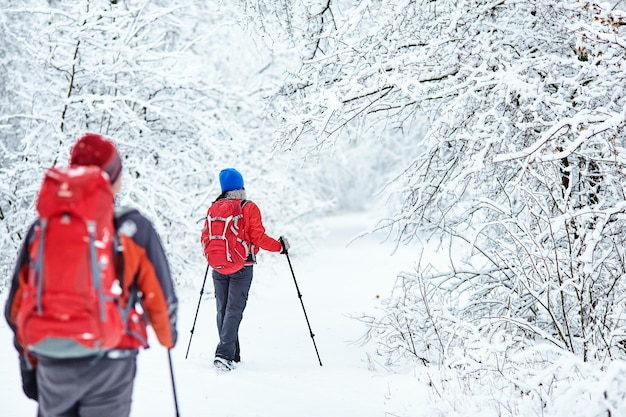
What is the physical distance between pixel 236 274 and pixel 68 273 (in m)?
3.69

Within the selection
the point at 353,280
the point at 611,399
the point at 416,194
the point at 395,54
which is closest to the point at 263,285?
the point at 353,280

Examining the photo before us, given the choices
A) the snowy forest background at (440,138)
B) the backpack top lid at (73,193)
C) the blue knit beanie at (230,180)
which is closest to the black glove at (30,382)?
the backpack top lid at (73,193)

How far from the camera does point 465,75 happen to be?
5.41 metres

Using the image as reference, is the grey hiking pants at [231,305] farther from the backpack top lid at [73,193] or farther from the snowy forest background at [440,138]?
the backpack top lid at [73,193]

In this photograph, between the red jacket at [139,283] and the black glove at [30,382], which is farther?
the black glove at [30,382]

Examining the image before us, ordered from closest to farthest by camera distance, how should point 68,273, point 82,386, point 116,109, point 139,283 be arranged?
point 68,273, point 82,386, point 139,283, point 116,109

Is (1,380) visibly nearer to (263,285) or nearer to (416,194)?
(416,194)

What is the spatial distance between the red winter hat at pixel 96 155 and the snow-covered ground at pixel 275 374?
8.04 ft

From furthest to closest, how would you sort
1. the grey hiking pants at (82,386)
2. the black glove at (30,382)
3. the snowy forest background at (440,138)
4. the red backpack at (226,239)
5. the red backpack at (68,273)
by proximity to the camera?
the red backpack at (226,239) → the snowy forest background at (440,138) → the black glove at (30,382) → the grey hiking pants at (82,386) → the red backpack at (68,273)

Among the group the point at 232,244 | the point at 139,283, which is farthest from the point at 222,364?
the point at 139,283

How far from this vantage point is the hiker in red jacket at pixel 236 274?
19.0 feet

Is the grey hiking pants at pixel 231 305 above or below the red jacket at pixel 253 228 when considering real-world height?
below

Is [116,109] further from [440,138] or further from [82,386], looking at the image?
[82,386]

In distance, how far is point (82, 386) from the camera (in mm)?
2334
